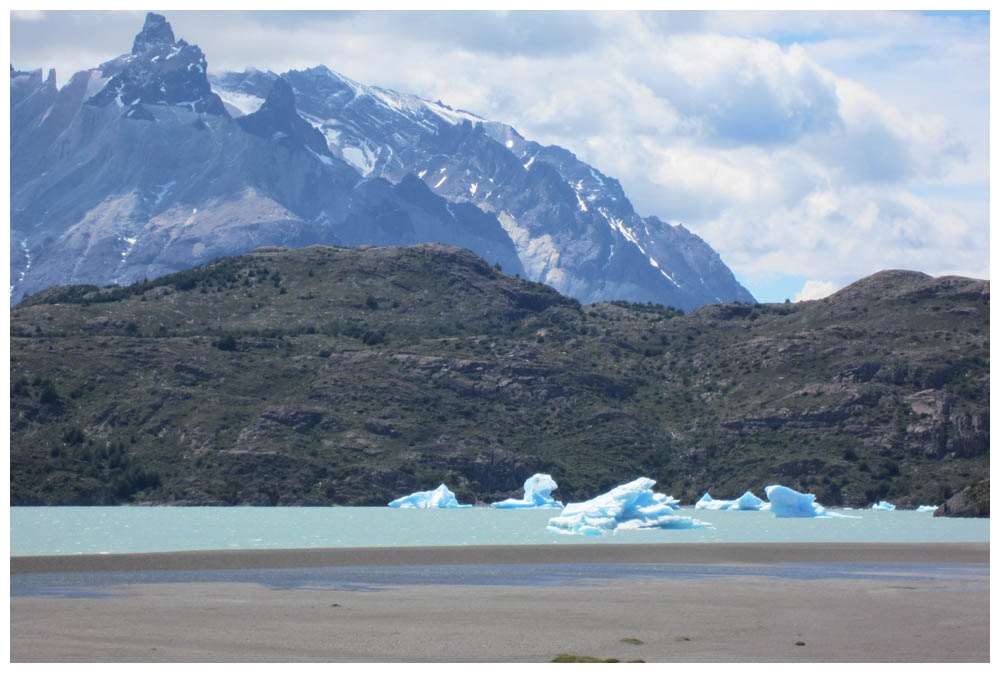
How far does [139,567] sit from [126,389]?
326 feet

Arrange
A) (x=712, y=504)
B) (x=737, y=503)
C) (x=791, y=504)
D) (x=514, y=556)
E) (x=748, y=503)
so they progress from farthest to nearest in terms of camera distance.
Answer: (x=712, y=504) < (x=737, y=503) < (x=748, y=503) < (x=791, y=504) < (x=514, y=556)

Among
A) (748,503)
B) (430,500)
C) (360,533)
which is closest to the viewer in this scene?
(360,533)

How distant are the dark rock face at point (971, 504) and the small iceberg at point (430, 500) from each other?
40779 millimetres

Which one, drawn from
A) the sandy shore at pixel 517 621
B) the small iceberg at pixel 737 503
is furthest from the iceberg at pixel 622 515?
the small iceberg at pixel 737 503

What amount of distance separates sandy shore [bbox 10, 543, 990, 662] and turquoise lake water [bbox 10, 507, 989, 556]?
1378cm

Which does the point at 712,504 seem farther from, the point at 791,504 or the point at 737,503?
the point at 791,504

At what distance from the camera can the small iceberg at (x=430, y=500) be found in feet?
371

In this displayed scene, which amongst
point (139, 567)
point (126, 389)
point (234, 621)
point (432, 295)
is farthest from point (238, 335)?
point (234, 621)

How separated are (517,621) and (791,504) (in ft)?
236

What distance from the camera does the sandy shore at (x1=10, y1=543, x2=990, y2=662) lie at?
71.9 ft

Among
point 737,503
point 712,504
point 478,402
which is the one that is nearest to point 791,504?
point 737,503

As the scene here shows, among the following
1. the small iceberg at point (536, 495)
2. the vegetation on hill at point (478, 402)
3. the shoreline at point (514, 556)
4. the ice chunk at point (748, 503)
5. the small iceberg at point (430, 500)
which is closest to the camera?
the shoreline at point (514, 556)

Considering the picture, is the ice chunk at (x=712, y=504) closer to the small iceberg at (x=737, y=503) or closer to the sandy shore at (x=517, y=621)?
the small iceberg at (x=737, y=503)

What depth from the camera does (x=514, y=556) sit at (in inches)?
1813
